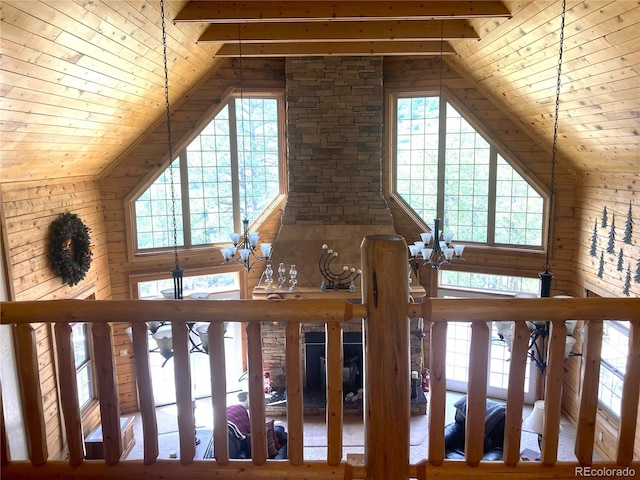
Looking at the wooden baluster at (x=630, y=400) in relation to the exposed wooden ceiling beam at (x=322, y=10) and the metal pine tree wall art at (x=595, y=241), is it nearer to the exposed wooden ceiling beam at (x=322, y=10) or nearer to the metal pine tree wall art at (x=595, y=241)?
the exposed wooden ceiling beam at (x=322, y=10)

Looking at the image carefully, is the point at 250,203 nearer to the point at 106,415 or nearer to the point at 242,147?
the point at 242,147

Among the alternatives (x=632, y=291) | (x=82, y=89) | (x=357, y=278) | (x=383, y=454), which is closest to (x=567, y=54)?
(x=632, y=291)

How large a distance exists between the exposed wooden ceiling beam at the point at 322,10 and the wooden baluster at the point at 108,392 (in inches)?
143

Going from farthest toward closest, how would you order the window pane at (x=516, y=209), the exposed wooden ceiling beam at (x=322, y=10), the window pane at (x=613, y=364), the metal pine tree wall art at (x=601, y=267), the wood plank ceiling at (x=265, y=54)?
the window pane at (x=516, y=209)
the metal pine tree wall art at (x=601, y=267)
the window pane at (x=613, y=364)
the exposed wooden ceiling beam at (x=322, y=10)
the wood plank ceiling at (x=265, y=54)

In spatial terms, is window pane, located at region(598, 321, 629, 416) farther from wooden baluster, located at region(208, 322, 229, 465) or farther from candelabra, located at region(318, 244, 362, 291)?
wooden baluster, located at region(208, 322, 229, 465)

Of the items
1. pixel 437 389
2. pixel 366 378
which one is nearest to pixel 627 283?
pixel 437 389

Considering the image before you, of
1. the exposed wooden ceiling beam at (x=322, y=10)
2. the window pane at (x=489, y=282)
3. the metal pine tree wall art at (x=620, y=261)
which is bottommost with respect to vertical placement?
the window pane at (x=489, y=282)

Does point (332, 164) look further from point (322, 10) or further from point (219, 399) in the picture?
point (219, 399)

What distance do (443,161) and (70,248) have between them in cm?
551

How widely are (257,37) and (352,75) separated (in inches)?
70.4

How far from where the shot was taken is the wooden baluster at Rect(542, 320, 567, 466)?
5.46ft

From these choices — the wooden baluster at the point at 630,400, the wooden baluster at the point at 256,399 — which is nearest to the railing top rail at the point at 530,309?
the wooden baluster at the point at 630,400

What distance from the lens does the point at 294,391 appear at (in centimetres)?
171

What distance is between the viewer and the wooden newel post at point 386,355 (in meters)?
1.56
